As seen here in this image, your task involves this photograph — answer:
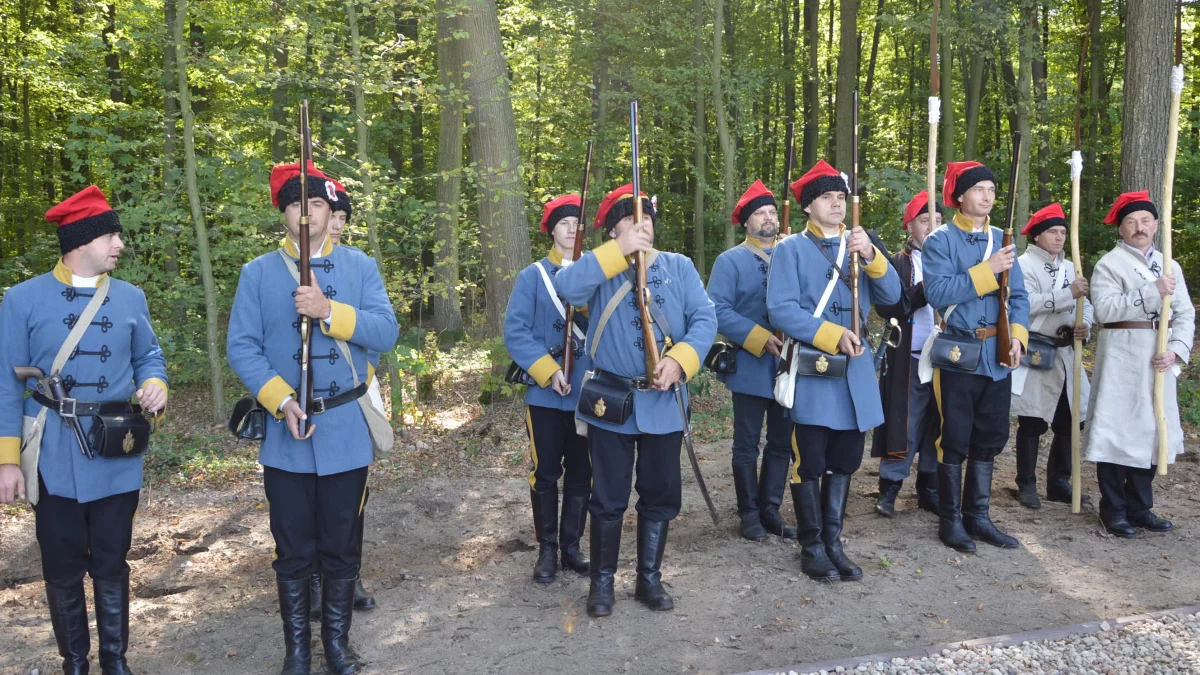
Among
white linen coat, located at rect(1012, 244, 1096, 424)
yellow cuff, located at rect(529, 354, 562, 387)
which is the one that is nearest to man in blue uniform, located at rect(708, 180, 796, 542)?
yellow cuff, located at rect(529, 354, 562, 387)

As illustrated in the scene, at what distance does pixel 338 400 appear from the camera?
4082mm

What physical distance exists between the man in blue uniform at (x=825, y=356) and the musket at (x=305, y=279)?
2.40 m

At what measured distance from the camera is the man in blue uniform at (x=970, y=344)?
5477mm

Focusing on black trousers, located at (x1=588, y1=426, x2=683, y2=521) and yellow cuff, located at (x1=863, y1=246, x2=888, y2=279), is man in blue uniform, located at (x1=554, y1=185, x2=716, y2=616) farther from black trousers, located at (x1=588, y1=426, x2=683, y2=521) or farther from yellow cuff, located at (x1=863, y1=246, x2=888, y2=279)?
yellow cuff, located at (x1=863, y1=246, x2=888, y2=279)

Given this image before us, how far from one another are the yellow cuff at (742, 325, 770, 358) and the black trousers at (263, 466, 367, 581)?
264 centimetres

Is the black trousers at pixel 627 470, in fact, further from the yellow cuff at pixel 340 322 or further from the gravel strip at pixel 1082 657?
the yellow cuff at pixel 340 322

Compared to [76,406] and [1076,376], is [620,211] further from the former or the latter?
[1076,376]

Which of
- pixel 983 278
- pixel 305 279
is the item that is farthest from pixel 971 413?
pixel 305 279

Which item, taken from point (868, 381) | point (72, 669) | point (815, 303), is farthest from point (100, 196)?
point (868, 381)

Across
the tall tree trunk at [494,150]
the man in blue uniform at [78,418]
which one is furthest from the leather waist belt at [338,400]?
the tall tree trunk at [494,150]

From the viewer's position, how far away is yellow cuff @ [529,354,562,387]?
5129mm

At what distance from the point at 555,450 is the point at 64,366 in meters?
2.46

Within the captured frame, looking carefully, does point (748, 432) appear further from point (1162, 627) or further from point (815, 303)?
point (1162, 627)

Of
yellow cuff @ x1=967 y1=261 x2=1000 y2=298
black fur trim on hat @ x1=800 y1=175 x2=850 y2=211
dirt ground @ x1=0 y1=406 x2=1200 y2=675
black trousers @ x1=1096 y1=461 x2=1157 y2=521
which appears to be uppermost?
black fur trim on hat @ x1=800 y1=175 x2=850 y2=211
